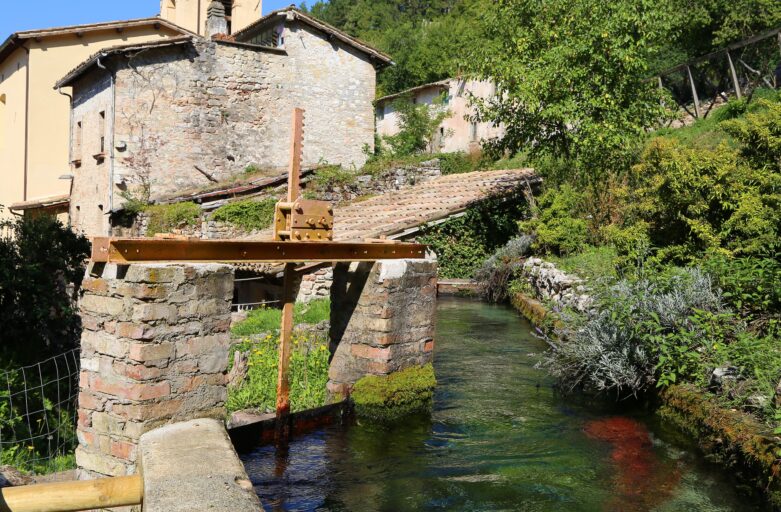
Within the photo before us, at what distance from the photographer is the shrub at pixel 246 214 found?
52.8ft

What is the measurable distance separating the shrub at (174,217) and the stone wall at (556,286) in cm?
769

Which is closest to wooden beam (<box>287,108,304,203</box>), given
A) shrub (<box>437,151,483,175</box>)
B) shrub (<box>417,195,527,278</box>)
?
shrub (<box>417,195,527,278</box>)

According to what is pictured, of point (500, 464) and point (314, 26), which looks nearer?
point (500, 464)

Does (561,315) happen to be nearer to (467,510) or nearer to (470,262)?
(467,510)

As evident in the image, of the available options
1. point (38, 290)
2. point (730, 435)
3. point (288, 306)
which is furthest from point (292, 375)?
point (730, 435)

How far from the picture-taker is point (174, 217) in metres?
16.0

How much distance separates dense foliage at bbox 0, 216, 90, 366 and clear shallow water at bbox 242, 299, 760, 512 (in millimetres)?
4366

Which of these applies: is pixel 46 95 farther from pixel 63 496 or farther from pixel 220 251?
pixel 63 496

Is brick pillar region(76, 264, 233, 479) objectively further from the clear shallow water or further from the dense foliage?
the dense foliage

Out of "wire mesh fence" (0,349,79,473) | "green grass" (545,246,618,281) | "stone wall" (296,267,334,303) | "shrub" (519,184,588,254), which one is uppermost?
"shrub" (519,184,588,254)

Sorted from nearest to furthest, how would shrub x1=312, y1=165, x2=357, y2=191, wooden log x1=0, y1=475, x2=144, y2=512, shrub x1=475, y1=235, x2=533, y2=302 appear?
wooden log x1=0, y1=475, x2=144, y2=512
shrub x1=475, y1=235, x2=533, y2=302
shrub x1=312, y1=165, x2=357, y2=191

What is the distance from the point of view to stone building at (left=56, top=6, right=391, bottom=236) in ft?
56.5

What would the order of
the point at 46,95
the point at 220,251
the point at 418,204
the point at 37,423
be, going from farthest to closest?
the point at 46,95, the point at 418,204, the point at 37,423, the point at 220,251

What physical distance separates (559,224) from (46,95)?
16.8 meters
